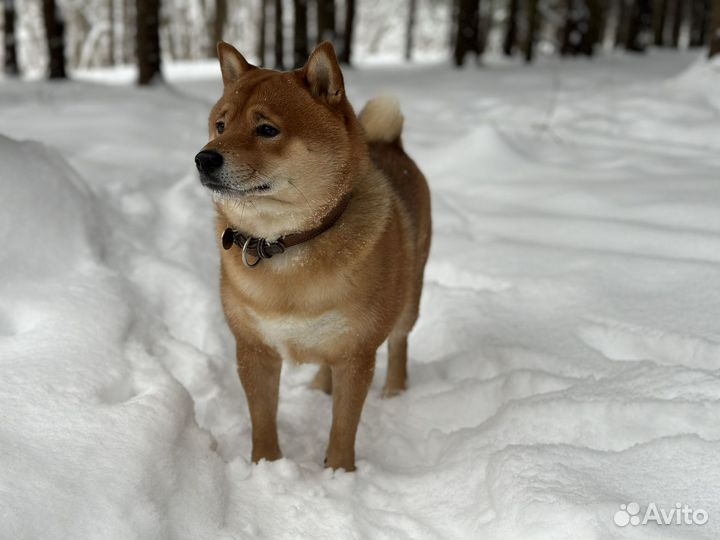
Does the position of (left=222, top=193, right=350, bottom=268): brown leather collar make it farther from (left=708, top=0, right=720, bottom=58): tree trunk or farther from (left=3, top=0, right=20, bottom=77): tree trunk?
(left=3, top=0, right=20, bottom=77): tree trunk

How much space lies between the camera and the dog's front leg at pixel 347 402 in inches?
90.7

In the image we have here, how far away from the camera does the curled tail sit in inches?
117

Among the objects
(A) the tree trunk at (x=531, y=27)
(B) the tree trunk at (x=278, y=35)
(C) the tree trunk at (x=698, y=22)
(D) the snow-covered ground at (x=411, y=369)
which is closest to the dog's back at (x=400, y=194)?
(D) the snow-covered ground at (x=411, y=369)

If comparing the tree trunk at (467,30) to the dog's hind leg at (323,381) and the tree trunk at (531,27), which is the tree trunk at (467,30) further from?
the dog's hind leg at (323,381)

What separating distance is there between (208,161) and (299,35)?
10.9 m

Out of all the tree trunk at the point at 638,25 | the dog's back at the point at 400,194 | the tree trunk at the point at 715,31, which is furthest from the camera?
the tree trunk at the point at 638,25

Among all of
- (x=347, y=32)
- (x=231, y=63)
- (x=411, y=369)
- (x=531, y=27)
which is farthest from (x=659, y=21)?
(x=231, y=63)

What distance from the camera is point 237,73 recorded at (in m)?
2.39

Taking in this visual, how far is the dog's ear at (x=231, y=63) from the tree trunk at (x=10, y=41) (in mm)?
11186

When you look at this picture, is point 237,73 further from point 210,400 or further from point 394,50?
point 394,50

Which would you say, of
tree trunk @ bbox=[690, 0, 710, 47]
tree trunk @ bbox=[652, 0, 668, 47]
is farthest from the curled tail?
tree trunk @ bbox=[690, 0, 710, 47]

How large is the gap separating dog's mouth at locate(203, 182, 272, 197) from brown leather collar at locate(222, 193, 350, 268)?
0.20 m

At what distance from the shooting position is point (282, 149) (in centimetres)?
203

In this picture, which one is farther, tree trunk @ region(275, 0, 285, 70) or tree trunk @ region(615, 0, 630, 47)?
tree trunk @ region(615, 0, 630, 47)
